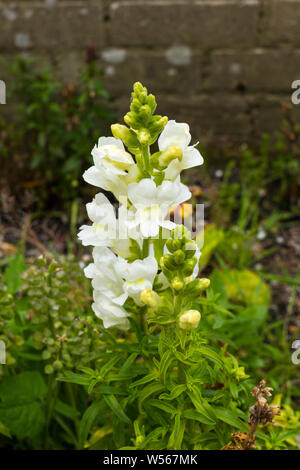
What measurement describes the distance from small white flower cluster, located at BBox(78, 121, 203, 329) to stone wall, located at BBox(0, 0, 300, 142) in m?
2.72

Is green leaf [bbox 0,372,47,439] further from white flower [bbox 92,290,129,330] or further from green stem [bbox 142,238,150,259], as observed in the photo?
green stem [bbox 142,238,150,259]

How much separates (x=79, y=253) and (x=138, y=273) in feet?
5.84

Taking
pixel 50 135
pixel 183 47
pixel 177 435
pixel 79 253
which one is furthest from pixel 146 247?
pixel 183 47

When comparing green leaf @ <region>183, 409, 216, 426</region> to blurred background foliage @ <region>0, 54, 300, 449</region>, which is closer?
green leaf @ <region>183, 409, 216, 426</region>

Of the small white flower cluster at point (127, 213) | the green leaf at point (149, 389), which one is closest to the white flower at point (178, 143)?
the small white flower cluster at point (127, 213)

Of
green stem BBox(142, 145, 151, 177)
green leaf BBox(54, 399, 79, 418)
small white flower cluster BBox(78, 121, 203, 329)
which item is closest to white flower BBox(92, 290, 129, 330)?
small white flower cluster BBox(78, 121, 203, 329)

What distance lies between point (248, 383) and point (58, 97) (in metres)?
3.11

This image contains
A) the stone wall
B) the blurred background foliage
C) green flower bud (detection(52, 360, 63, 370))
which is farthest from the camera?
the stone wall

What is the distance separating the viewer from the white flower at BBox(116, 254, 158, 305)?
1.36 meters

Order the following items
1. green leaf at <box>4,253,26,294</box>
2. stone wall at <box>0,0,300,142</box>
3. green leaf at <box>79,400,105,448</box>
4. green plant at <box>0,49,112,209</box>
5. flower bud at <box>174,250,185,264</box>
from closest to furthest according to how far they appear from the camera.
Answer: flower bud at <box>174,250,185,264</box> → green leaf at <box>79,400,105,448</box> → green leaf at <box>4,253,26,294</box> → green plant at <box>0,49,112,209</box> → stone wall at <box>0,0,300,142</box>

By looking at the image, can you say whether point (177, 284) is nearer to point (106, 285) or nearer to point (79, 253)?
point (106, 285)

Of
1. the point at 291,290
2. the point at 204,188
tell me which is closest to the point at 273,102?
the point at 204,188

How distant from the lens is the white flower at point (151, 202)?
1.32 metres

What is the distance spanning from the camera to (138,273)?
1.37 meters
